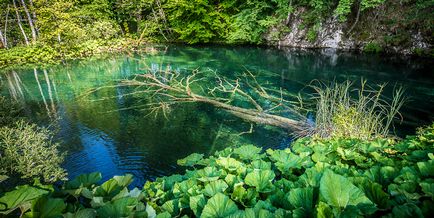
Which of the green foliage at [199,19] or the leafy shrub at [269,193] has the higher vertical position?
the green foliage at [199,19]

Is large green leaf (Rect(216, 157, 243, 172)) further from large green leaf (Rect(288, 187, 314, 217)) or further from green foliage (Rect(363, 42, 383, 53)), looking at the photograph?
green foliage (Rect(363, 42, 383, 53))

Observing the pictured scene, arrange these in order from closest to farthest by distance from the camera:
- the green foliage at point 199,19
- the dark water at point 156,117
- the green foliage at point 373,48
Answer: the dark water at point 156,117, the green foliage at point 373,48, the green foliage at point 199,19

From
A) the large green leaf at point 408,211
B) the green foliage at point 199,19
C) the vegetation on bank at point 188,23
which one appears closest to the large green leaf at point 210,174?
the large green leaf at point 408,211

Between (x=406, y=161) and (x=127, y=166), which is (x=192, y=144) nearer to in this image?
(x=127, y=166)

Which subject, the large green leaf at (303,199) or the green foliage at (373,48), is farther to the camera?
the green foliage at (373,48)

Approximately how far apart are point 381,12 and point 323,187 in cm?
1815

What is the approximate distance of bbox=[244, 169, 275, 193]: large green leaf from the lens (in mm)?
1726

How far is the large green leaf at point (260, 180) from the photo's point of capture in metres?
1.73

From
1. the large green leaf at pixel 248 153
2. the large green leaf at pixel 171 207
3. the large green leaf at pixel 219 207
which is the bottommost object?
the large green leaf at pixel 248 153

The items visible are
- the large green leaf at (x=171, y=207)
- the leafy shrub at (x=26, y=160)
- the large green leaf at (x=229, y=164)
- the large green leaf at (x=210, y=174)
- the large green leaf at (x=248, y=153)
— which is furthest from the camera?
the leafy shrub at (x=26, y=160)

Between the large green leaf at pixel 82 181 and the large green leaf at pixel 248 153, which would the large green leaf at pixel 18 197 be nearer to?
the large green leaf at pixel 82 181

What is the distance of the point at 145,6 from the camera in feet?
78.4

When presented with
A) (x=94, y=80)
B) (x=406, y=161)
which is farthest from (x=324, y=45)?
(x=406, y=161)

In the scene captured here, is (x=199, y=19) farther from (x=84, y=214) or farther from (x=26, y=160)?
(x=84, y=214)
